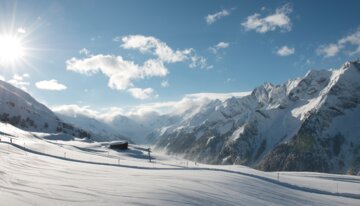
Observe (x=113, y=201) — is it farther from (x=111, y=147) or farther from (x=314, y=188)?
(x=111, y=147)

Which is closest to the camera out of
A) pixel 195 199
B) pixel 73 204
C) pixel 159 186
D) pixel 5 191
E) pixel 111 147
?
pixel 73 204

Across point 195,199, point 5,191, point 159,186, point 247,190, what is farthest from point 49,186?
point 247,190

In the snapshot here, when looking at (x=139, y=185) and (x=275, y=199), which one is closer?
(x=139, y=185)

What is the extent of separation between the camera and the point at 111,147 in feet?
277

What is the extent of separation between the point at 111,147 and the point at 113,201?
6842cm

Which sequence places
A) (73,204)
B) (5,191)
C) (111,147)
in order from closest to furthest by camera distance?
(73,204)
(5,191)
(111,147)

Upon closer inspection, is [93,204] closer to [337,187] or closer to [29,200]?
[29,200]

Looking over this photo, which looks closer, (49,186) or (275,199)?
(49,186)

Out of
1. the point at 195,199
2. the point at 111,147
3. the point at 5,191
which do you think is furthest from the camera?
the point at 111,147

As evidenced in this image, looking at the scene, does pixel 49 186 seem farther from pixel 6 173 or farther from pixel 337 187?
pixel 337 187

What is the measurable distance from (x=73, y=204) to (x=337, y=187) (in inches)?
1063

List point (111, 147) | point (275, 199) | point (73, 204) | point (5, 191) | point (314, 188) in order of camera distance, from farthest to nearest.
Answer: point (111, 147)
point (314, 188)
point (275, 199)
point (5, 191)
point (73, 204)

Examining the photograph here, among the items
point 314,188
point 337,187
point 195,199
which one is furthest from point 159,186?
point 337,187

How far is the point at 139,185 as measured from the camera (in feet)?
72.7
